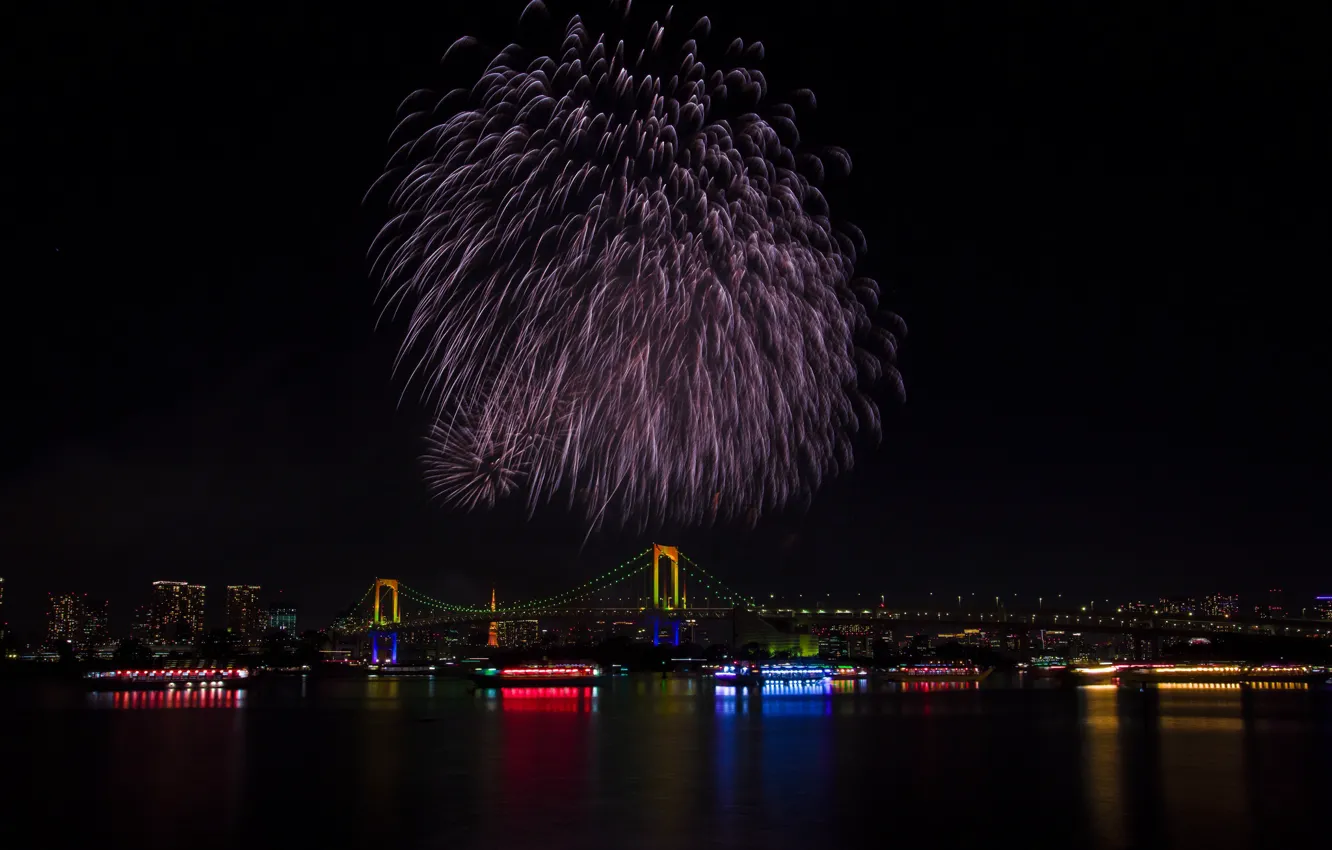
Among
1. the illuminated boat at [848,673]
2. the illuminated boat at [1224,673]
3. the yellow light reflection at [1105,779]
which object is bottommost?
the illuminated boat at [848,673]

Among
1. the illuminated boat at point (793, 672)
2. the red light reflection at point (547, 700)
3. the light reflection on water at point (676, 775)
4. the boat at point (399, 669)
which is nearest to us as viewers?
the light reflection on water at point (676, 775)

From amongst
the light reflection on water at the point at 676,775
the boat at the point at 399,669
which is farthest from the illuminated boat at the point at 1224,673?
the boat at the point at 399,669

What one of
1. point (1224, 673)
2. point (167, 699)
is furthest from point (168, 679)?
point (1224, 673)

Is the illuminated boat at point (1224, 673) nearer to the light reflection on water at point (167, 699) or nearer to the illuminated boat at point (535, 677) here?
the illuminated boat at point (535, 677)

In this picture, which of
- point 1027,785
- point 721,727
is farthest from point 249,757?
point 1027,785

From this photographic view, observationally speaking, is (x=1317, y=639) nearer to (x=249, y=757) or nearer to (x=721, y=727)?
(x=721, y=727)

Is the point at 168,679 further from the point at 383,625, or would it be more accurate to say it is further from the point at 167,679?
the point at 383,625

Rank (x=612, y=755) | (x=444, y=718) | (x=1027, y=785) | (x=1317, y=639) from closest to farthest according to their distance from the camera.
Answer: (x=1027, y=785) → (x=612, y=755) → (x=444, y=718) → (x=1317, y=639)
